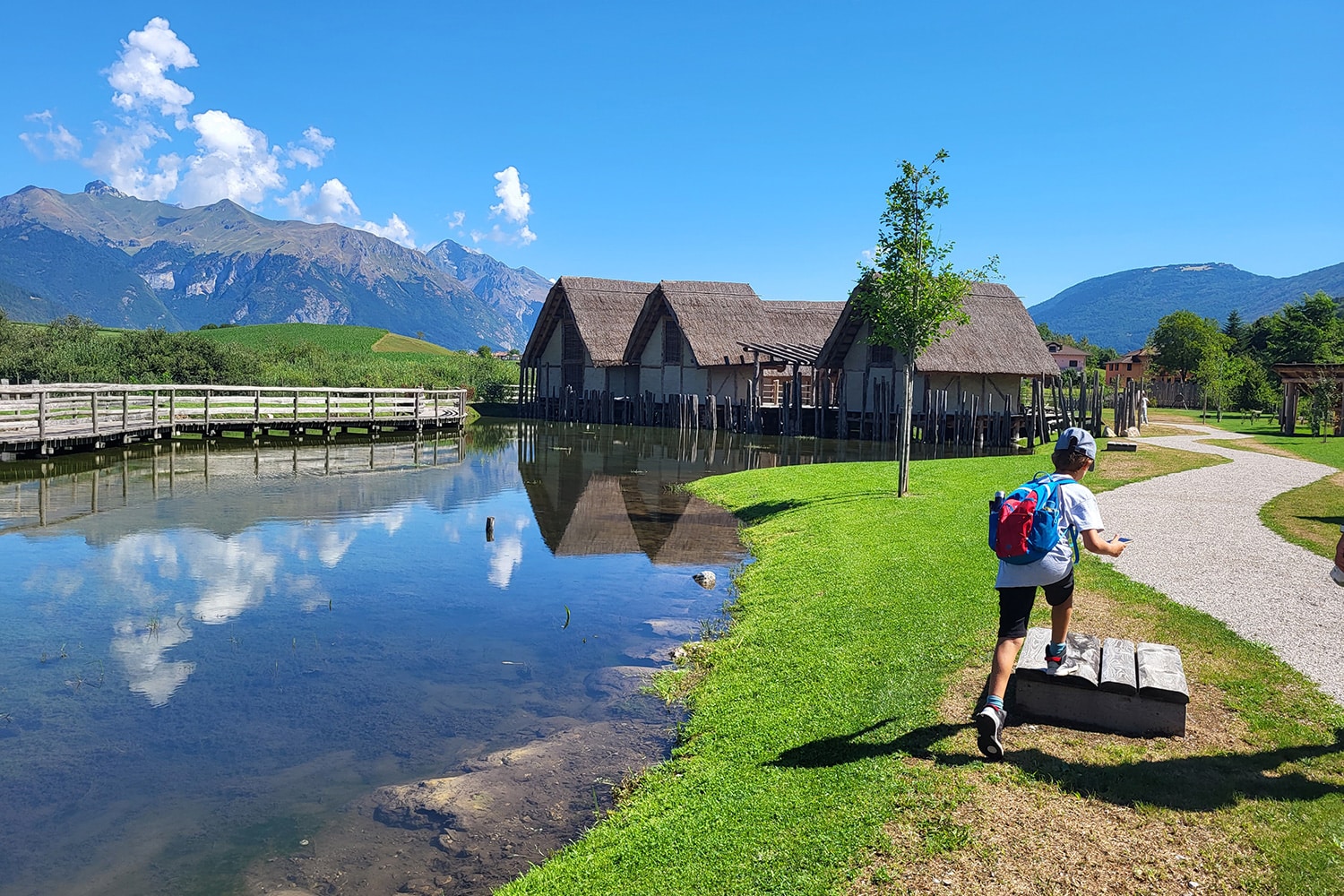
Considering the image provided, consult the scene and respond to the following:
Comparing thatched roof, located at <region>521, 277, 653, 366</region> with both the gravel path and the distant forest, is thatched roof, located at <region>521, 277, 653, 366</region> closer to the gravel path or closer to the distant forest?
the distant forest

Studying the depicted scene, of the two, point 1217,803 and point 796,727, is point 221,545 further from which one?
point 1217,803

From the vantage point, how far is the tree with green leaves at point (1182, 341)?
268 ft

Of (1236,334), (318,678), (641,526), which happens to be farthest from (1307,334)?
(318,678)

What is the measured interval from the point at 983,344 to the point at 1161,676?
34.0 metres

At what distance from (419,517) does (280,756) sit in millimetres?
11025

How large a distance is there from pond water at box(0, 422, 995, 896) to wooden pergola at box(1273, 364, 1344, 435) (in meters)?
28.5

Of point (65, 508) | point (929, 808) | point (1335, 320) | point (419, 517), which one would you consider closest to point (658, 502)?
point (419, 517)

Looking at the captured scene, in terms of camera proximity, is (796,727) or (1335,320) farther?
(1335,320)

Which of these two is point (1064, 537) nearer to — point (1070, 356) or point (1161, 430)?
point (1161, 430)

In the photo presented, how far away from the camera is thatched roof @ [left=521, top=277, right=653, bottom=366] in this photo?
50469 mm

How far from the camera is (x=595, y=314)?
2046 inches

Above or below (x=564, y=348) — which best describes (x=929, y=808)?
below

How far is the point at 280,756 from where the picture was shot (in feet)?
22.8

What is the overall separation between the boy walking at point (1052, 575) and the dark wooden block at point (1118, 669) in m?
0.47
